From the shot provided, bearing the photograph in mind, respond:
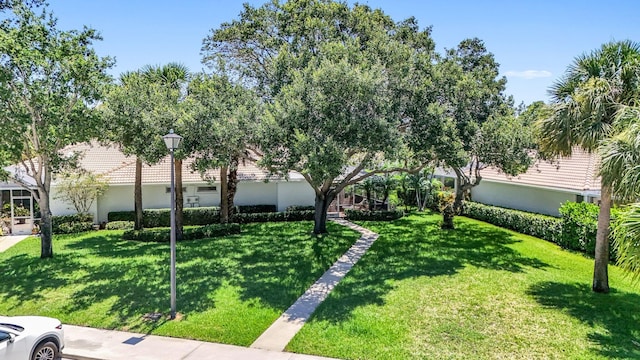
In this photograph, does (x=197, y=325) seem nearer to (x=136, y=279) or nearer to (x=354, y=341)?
(x=354, y=341)

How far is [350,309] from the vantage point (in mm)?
11914

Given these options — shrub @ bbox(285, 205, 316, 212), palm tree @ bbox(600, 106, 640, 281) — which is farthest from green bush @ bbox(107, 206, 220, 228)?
palm tree @ bbox(600, 106, 640, 281)

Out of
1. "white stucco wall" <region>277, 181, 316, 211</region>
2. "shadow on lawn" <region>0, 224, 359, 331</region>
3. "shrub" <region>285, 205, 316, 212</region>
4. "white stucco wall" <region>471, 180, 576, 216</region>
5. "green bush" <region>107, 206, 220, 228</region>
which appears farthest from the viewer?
"white stucco wall" <region>277, 181, 316, 211</region>

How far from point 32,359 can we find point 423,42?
20.5 metres

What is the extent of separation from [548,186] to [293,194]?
52.3 feet

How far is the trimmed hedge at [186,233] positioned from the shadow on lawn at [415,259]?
8503mm

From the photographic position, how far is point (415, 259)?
17.6 metres

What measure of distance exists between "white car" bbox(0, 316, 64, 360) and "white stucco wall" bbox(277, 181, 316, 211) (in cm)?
2029

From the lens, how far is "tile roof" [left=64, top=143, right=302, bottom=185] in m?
26.6

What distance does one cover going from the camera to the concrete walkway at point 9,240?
20.9 m

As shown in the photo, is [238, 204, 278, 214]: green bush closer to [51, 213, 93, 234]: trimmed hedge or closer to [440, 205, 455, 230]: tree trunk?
[51, 213, 93, 234]: trimmed hedge

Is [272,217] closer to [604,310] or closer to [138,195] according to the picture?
[138,195]

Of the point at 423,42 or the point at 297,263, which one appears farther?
the point at 423,42

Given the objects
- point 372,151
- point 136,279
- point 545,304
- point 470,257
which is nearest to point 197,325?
point 136,279
